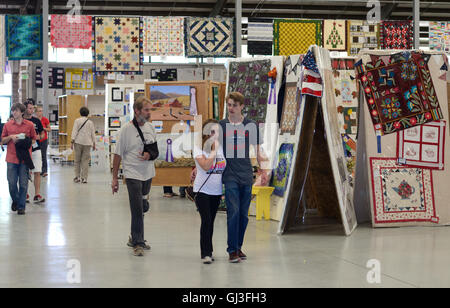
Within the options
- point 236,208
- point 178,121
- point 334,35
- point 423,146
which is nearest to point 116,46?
point 334,35

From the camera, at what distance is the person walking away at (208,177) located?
5.42 m

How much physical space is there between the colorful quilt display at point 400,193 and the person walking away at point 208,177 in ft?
8.94

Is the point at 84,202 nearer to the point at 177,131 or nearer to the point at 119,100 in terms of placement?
the point at 177,131

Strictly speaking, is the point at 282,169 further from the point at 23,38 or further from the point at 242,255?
the point at 23,38

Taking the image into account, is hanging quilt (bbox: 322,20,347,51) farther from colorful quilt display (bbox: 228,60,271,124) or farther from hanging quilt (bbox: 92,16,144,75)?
colorful quilt display (bbox: 228,60,271,124)

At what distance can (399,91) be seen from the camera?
786cm

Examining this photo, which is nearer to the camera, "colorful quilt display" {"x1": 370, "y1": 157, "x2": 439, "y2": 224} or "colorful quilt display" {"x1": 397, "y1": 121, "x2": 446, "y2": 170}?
"colorful quilt display" {"x1": 370, "y1": 157, "x2": 439, "y2": 224}

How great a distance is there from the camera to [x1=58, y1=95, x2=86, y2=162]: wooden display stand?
2033 centimetres

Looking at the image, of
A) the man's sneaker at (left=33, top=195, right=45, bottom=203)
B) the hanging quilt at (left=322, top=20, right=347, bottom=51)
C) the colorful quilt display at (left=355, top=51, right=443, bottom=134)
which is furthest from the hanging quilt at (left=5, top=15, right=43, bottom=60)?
the colorful quilt display at (left=355, top=51, right=443, bottom=134)

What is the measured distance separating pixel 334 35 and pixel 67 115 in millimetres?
8483

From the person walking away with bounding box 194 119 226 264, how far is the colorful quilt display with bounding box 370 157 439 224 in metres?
2.72

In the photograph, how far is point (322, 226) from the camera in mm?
7902

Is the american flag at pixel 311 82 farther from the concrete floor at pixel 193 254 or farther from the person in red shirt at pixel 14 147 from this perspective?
the person in red shirt at pixel 14 147

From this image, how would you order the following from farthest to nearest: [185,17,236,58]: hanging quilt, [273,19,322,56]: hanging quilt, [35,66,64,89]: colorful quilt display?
1. [35,66,64,89]: colorful quilt display
2. [185,17,236,58]: hanging quilt
3. [273,19,322,56]: hanging quilt
